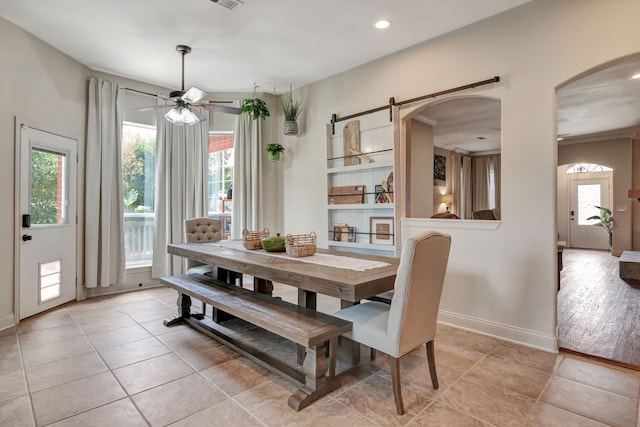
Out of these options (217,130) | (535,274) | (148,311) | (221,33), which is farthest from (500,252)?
(217,130)

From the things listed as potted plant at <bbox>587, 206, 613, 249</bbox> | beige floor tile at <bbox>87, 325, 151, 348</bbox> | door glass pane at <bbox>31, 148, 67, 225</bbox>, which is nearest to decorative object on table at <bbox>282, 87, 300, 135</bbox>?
door glass pane at <bbox>31, 148, 67, 225</bbox>

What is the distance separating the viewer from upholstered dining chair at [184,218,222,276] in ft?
13.3

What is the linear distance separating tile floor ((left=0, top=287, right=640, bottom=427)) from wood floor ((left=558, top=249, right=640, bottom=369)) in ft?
1.11

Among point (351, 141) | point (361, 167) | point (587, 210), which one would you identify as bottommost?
point (587, 210)

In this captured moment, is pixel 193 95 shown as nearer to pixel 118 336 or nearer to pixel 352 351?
pixel 118 336

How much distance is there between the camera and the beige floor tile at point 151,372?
226 centimetres

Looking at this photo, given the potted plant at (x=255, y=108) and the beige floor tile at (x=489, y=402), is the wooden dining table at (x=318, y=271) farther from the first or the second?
the potted plant at (x=255, y=108)

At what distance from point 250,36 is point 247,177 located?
2218mm

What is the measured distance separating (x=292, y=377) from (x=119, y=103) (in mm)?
4313

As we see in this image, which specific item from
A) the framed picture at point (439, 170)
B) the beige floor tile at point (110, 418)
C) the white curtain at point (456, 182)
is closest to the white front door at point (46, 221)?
the beige floor tile at point (110, 418)

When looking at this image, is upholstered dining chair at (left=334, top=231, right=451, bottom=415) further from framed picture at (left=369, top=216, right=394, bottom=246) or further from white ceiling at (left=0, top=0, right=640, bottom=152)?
white ceiling at (left=0, top=0, right=640, bottom=152)

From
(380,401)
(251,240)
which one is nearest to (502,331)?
(380,401)

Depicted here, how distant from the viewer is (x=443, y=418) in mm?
1895

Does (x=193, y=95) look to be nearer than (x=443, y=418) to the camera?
No
